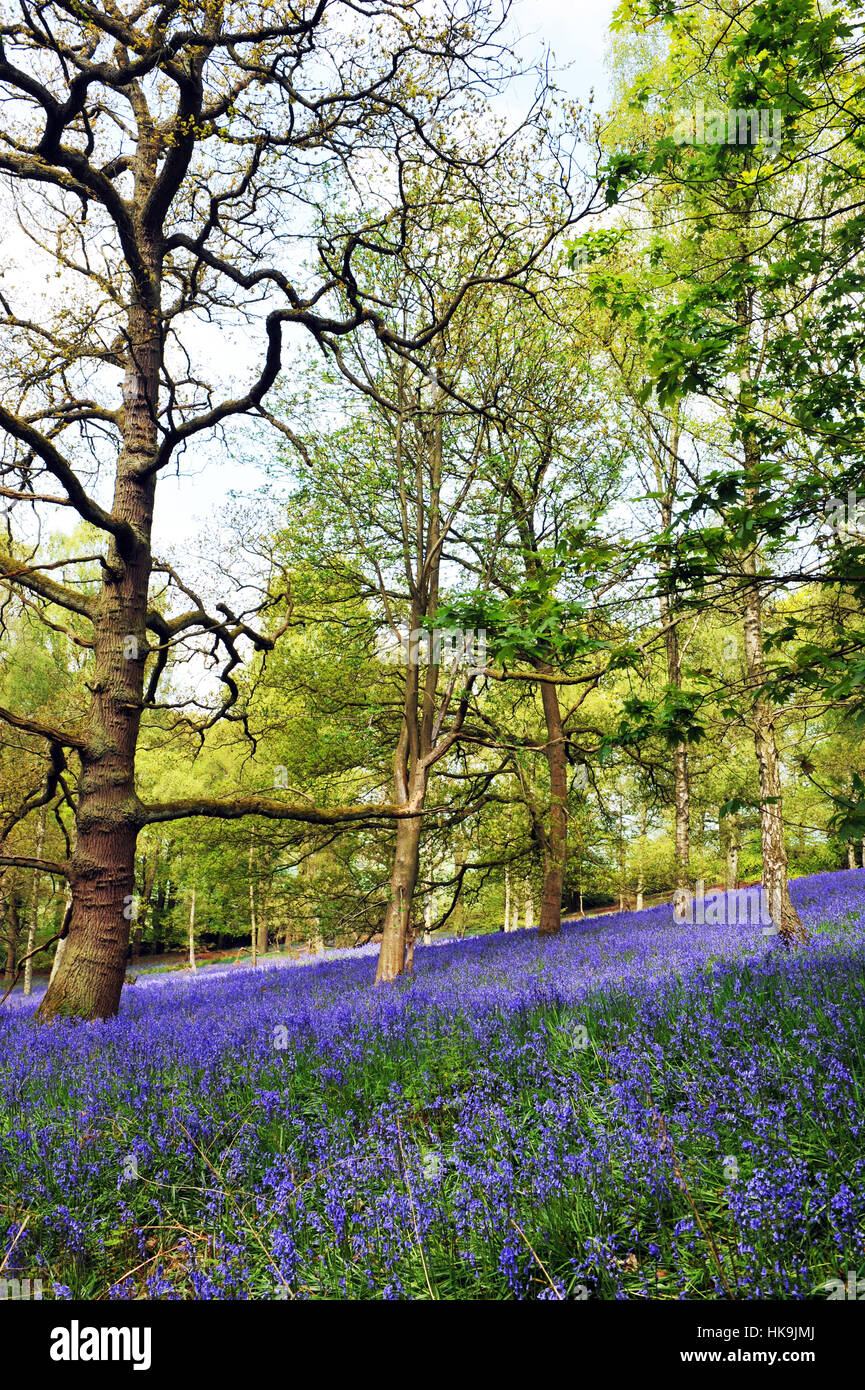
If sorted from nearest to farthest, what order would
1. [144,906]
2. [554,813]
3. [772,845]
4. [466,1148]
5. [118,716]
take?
[466,1148] < [118,716] < [772,845] < [554,813] < [144,906]

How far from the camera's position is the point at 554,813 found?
11719mm

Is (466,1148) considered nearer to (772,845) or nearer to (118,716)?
(118,716)

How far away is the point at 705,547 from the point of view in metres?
3.95

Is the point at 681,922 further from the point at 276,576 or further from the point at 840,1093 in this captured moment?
the point at 840,1093

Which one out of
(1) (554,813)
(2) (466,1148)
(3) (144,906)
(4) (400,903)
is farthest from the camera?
(3) (144,906)

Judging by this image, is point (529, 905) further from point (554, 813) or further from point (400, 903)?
point (400, 903)

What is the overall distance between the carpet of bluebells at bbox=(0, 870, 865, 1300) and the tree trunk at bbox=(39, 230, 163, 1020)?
2.56ft

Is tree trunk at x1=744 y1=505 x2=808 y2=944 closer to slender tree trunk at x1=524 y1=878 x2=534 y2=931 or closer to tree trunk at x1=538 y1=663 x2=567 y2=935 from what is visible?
tree trunk at x1=538 y1=663 x2=567 y2=935

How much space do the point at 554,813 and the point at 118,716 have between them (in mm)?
7057

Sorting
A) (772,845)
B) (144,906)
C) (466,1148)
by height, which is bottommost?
(144,906)

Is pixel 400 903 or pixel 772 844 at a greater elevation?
pixel 772 844

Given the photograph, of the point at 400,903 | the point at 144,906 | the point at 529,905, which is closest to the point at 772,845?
the point at 400,903

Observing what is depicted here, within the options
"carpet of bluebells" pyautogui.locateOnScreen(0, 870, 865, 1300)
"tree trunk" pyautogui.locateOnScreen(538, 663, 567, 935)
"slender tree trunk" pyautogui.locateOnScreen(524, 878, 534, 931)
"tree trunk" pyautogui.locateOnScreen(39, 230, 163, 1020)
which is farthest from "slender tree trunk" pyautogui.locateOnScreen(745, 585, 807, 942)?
"slender tree trunk" pyautogui.locateOnScreen(524, 878, 534, 931)

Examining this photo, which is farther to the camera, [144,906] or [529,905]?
[144,906]
